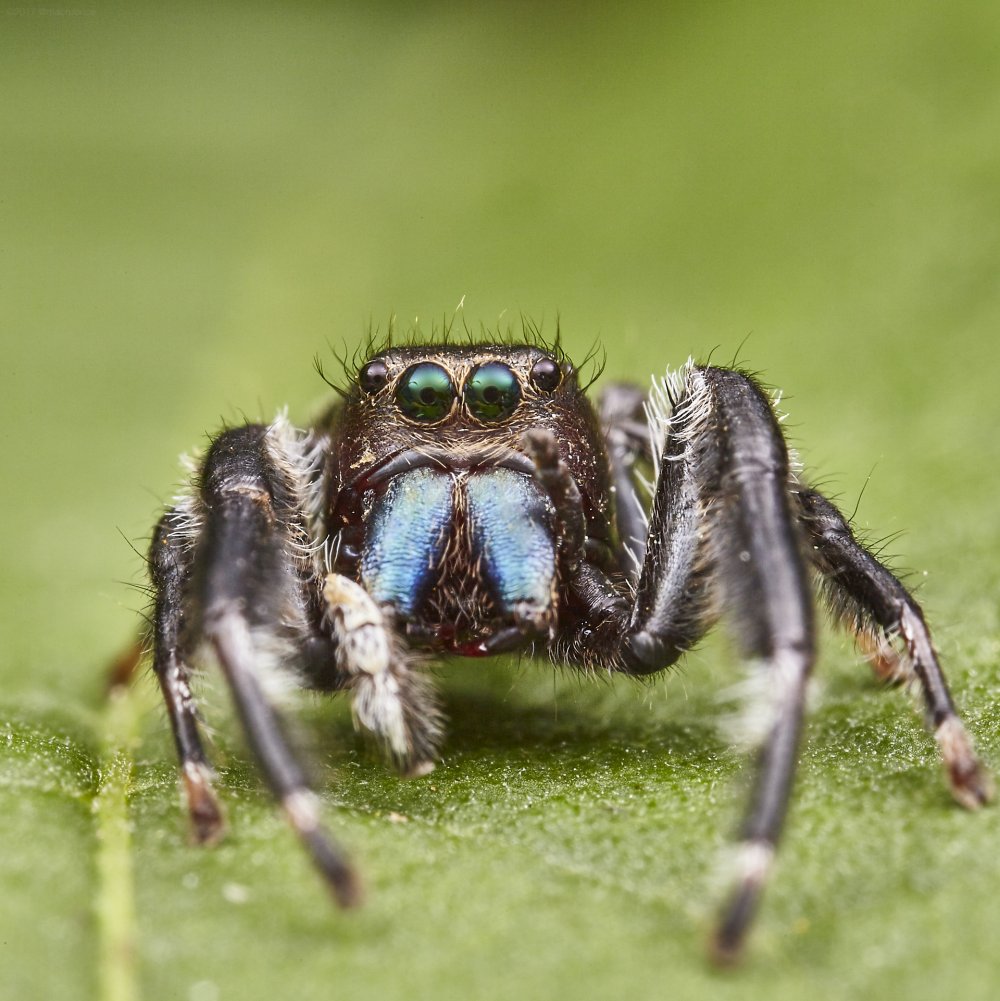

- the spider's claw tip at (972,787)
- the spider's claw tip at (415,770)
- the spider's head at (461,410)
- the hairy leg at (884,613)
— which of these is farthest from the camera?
the spider's head at (461,410)

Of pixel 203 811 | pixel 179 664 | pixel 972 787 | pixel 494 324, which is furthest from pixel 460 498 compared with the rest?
pixel 494 324

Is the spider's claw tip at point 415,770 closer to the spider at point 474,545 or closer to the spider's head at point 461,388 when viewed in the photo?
the spider at point 474,545

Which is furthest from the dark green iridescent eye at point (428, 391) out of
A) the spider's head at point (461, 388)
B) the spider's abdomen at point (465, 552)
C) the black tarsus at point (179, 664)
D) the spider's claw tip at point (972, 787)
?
the spider's claw tip at point (972, 787)

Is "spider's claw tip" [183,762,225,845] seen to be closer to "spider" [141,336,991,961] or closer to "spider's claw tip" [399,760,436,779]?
"spider" [141,336,991,961]

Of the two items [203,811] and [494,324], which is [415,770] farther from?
[494,324]

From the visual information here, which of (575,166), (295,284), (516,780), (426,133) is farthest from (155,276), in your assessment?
(516,780)

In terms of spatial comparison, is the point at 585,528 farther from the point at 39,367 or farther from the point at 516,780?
the point at 39,367

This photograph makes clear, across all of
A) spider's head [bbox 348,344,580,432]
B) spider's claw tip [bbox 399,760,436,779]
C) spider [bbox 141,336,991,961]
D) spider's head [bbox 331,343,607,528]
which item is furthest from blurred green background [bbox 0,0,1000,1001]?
spider's head [bbox 348,344,580,432]
